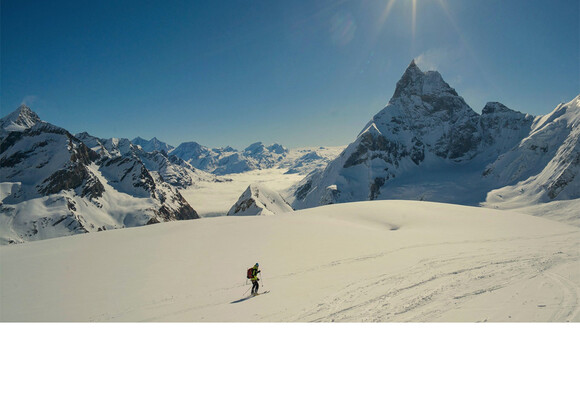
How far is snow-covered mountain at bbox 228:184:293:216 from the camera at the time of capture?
66.0 m

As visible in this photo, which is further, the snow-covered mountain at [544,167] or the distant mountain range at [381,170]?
the distant mountain range at [381,170]

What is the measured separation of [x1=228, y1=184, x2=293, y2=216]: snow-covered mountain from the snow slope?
4566 centimetres

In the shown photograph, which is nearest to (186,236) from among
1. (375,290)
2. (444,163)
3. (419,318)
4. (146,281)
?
(146,281)

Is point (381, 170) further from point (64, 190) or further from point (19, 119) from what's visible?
point (19, 119)

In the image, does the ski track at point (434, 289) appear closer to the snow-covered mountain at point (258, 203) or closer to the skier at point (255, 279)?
the skier at point (255, 279)

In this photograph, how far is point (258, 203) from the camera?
68375 mm

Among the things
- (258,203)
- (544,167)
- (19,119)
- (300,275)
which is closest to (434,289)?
(300,275)

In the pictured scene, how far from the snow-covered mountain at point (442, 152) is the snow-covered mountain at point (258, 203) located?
43889 millimetres

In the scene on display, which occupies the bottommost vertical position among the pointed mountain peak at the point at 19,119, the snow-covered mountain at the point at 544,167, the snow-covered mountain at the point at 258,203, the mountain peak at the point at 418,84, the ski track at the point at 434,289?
the ski track at the point at 434,289

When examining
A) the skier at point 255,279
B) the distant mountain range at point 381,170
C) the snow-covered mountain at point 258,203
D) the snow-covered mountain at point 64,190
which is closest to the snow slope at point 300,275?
→ the skier at point 255,279

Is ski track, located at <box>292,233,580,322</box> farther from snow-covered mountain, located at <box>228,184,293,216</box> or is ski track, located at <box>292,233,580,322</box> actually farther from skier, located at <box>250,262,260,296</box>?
snow-covered mountain, located at <box>228,184,293,216</box>

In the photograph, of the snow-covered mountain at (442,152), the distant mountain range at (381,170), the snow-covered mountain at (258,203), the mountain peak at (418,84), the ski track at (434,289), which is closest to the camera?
the ski track at (434,289)

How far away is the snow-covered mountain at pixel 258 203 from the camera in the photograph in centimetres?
6604

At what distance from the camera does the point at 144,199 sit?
4690 inches
